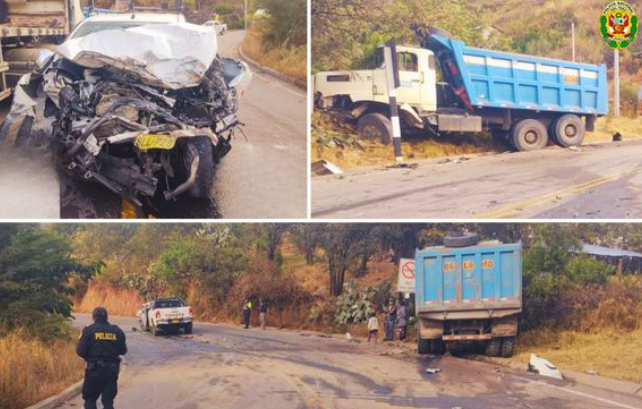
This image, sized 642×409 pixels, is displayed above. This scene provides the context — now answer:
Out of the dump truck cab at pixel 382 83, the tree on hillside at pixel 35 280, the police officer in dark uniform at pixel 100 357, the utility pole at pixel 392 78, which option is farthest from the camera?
the utility pole at pixel 392 78

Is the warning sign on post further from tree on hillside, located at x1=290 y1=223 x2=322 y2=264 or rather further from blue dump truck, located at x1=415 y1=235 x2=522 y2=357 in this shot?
tree on hillside, located at x1=290 y1=223 x2=322 y2=264

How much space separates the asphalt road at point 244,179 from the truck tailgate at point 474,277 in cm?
229

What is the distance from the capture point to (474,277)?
13953 millimetres

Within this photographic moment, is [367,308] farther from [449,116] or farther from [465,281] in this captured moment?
[449,116]

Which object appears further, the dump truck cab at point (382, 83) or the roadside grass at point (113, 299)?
the roadside grass at point (113, 299)

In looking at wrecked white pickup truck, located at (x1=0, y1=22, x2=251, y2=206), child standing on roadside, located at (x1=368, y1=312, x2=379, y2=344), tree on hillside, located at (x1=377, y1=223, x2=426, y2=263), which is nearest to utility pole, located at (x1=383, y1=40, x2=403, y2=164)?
tree on hillside, located at (x1=377, y1=223, x2=426, y2=263)

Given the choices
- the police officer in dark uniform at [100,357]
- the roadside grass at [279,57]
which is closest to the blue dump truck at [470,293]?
the roadside grass at [279,57]

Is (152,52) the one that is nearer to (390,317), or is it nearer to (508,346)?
(390,317)

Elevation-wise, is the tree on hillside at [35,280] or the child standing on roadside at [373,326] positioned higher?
the tree on hillside at [35,280]

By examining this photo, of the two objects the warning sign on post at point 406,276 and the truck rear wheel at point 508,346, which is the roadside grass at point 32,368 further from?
the truck rear wheel at point 508,346

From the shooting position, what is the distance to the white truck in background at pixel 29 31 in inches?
499

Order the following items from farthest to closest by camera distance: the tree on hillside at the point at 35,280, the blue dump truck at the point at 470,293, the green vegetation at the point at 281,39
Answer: the blue dump truck at the point at 470,293
the green vegetation at the point at 281,39
the tree on hillside at the point at 35,280

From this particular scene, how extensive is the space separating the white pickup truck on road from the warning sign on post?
3.14 meters

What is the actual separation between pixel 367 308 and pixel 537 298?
2.53 m
